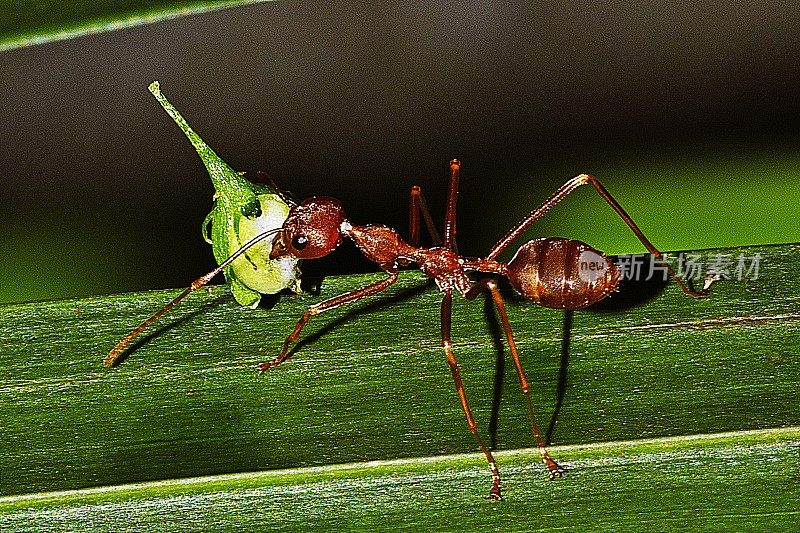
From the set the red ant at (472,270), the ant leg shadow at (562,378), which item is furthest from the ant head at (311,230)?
the ant leg shadow at (562,378)

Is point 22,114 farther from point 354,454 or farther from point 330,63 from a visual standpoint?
point 354,454

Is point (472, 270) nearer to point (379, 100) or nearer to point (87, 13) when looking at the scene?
point (87, 13)

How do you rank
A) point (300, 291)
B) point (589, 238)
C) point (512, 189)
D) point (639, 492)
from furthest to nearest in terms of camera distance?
point (512, 189) < point (589, 238) < point (300, 291) < point (639, 492)

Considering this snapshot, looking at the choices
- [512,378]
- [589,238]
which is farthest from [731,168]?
[512,378]

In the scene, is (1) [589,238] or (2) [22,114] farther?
(2) [22,114]

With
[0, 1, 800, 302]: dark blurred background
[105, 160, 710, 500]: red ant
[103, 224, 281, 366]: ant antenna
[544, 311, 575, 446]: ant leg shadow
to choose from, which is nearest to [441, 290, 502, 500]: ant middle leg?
[105, 160, 710, 500]: red ant

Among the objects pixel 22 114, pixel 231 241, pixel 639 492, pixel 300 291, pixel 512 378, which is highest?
pixel 22 114

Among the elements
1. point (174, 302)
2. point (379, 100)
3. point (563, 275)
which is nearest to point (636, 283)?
point (563, 275)
